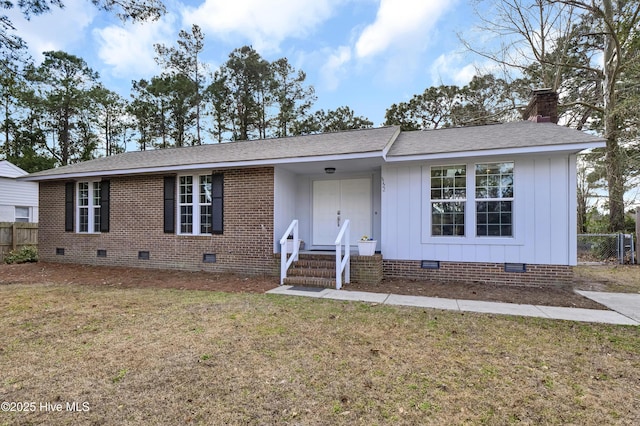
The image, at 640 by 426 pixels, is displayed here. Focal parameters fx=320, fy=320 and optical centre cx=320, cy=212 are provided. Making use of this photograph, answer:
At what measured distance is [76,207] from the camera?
35.0 ft

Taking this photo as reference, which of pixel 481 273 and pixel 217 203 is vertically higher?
pixel 217 203

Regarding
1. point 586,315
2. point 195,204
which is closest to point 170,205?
point 195,204

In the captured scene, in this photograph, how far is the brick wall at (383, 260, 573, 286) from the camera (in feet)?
22.7

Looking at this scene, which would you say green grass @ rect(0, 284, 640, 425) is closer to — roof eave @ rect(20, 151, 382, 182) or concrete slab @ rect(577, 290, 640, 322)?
concrete slab @ rect(577, 290, 640, 322)

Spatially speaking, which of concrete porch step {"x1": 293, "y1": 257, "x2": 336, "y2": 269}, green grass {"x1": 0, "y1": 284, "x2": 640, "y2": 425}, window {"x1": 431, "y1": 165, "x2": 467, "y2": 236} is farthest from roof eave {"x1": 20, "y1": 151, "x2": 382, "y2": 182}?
green grass {"x1": 0, "y1": 284, "x2": 640, "y2": 425}

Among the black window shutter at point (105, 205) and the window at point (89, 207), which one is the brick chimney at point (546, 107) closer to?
the black window shutter at point (105, 205)

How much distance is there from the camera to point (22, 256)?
1161 centimetres

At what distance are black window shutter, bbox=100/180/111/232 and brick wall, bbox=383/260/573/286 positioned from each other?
870 centimetres

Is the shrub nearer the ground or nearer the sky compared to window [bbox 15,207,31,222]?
nearer the ground

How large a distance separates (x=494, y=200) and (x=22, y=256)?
1548 cm

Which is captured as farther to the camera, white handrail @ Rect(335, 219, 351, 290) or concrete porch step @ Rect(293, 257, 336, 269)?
concrete porch step @ Rect(293, 257, 336, 269)

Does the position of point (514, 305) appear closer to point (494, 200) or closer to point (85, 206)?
point (494, 200)

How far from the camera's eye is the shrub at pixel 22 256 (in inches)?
450

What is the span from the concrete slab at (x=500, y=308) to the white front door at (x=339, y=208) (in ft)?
12.9
